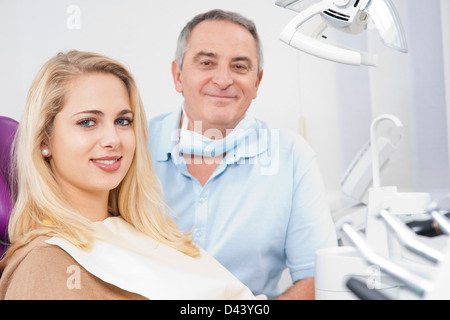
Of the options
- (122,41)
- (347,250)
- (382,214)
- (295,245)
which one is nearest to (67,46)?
(122,41)

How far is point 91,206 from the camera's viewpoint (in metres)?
1.13

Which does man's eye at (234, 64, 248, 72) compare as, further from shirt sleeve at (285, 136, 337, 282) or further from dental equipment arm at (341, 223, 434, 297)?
dental equipment arm at (341, 223, 434, 297)

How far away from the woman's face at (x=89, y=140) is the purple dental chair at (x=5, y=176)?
0.12 metres

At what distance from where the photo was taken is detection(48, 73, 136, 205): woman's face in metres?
1.07

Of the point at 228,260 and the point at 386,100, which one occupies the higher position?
the point at 386,100

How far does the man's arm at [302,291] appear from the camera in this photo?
4.61 ft

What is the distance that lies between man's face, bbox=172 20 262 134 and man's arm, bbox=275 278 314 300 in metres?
0.57

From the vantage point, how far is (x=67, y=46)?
1596mm

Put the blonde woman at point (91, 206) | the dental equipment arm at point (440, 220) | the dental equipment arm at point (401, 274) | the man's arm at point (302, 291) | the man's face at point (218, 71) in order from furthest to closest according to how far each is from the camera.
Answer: the man's face at point (218, 71)
the man's arm at point (302, 291)
the blonde woman at point (91, 206)
the dental equipment arm at point (440, 220)
the dental equipment arm at point (401, 274)

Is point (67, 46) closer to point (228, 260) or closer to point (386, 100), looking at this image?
point (228, 260)

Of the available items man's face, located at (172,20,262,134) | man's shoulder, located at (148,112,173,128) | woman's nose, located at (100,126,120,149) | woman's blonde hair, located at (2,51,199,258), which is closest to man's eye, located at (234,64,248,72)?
man's face, located at (172,20,262,134)

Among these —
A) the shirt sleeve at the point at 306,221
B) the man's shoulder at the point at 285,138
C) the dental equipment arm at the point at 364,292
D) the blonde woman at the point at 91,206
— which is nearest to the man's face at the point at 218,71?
the man's shoulder at the point at 285,138

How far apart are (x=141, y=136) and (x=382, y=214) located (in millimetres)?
672

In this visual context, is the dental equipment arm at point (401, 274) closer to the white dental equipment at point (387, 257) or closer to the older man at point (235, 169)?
the white dental equipment at point (387, 257)
